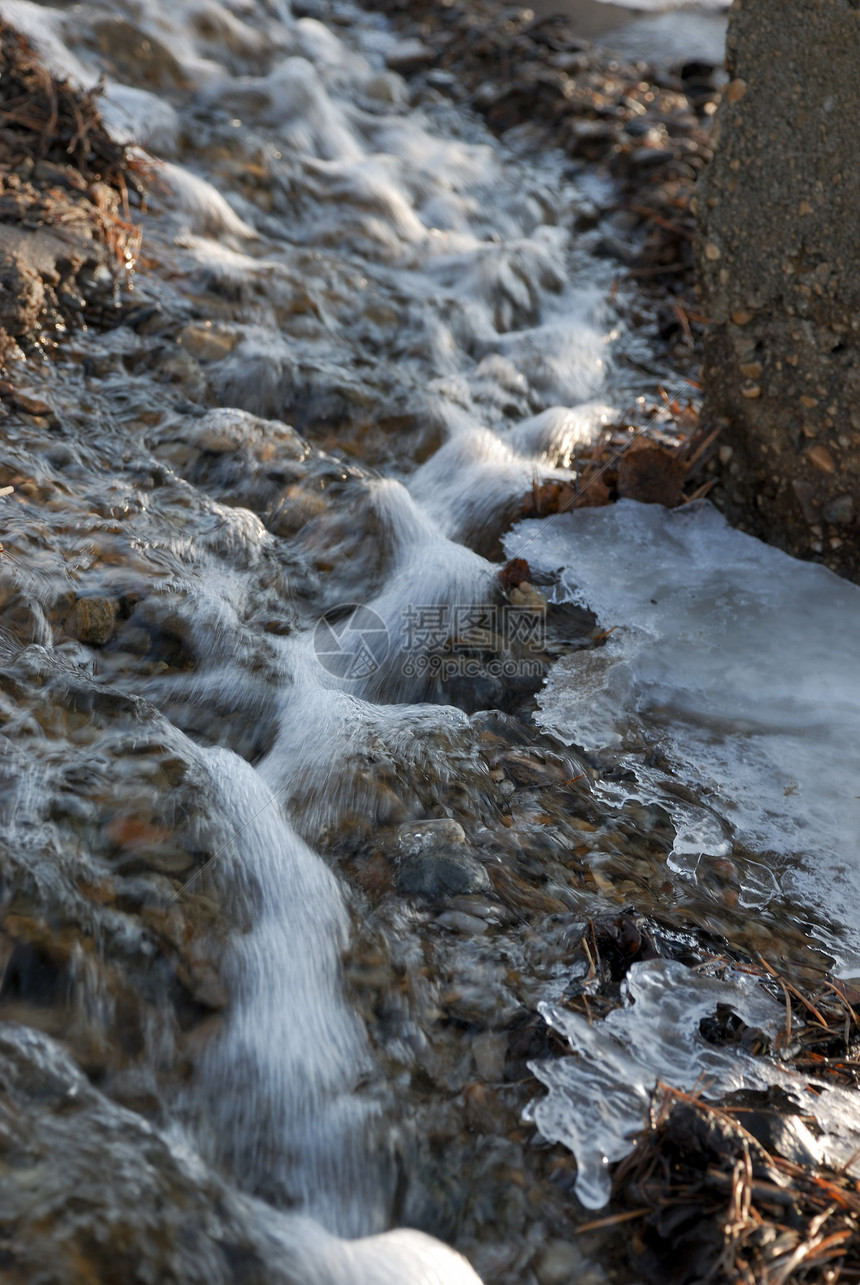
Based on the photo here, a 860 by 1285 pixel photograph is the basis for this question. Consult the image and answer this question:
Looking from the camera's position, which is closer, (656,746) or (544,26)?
(656,746)

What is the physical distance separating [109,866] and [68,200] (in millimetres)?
3265

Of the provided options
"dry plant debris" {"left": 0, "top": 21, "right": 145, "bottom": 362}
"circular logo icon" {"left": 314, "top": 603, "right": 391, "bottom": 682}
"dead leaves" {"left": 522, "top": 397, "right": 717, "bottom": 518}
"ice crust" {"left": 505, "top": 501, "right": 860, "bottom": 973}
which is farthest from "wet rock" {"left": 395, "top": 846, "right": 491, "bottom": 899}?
"dry plant debris" {"left": 0, "top": 21, "right": 145, "bottom": 362}

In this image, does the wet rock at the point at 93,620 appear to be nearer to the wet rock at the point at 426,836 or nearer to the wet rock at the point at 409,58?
the wet rock at the point at 426,836

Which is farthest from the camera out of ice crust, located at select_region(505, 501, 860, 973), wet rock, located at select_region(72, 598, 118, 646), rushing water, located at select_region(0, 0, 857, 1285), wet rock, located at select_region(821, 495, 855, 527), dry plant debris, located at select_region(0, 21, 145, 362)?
dry plant debris, located at select_region(0, 21, 145, 362)

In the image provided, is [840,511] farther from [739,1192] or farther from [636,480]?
[739,1192]

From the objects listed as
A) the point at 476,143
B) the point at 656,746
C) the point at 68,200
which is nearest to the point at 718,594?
the point at 656,746

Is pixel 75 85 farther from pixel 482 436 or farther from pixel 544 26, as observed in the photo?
pixel 544 26

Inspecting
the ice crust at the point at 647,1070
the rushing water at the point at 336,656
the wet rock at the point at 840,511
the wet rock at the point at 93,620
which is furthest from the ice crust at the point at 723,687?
the wet rock at the point at 93,620

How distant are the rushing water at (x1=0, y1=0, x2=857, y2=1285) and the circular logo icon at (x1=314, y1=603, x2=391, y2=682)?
1cm

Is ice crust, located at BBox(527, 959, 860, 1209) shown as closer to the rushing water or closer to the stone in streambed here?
the rushing water

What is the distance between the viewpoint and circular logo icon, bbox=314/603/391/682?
275 centimetres

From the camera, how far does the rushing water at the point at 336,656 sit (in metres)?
1.68

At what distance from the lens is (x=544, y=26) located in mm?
8016

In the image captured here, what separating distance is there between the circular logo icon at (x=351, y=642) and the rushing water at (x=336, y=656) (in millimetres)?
14
